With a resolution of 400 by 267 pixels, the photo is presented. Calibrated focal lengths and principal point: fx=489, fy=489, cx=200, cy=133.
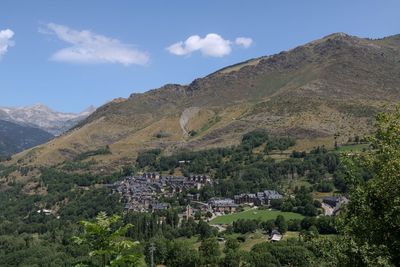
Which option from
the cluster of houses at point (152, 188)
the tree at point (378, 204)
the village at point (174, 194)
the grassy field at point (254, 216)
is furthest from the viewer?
the cluster of houses at point (152, 188)

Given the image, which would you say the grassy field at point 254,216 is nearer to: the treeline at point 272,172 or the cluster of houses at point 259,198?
the cluster of houses at point 259,198

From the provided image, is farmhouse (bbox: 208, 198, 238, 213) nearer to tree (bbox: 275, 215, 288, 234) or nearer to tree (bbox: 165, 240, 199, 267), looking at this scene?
tree (bbox: 275, 215, 288, 234)

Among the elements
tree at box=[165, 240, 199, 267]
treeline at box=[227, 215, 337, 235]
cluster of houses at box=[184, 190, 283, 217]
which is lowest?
tree at box=[165, 240, 199, 267]

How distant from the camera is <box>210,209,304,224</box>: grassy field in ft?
402

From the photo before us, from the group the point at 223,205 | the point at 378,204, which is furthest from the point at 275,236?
the point at 378,204

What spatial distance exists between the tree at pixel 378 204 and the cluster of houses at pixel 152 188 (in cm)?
14027

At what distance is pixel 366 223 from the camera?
57.4 ft

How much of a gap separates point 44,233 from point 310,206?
250ft

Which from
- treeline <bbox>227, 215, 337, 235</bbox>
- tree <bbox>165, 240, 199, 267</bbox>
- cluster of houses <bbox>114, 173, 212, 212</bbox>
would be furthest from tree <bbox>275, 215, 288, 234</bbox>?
cluster of houses <bbox>114, 173, 212, 212</bbox>

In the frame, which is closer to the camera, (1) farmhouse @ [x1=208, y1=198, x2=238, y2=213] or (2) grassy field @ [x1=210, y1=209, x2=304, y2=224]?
(2) grassy field @ [x1=210, y1=209, x2=304, y2=224]

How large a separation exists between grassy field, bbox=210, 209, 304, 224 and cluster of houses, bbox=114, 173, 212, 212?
29.6 m

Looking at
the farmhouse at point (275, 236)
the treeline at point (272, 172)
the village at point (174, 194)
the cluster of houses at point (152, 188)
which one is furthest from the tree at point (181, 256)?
the treeline at point (272, 172)

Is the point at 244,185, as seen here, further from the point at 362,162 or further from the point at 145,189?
the point at 362,162

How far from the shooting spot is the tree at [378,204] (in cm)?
1655
